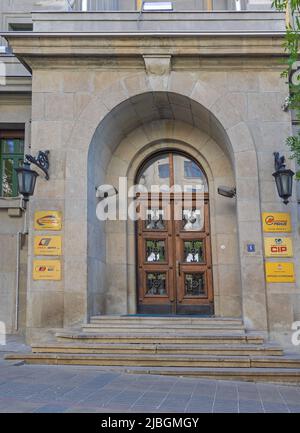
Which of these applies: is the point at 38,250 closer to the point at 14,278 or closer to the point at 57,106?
the point at 14,278

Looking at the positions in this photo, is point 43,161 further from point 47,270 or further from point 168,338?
point 168,338

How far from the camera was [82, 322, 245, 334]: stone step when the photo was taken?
9.33 metres

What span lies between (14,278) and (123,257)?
9.52 feet

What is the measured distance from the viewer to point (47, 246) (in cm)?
1005

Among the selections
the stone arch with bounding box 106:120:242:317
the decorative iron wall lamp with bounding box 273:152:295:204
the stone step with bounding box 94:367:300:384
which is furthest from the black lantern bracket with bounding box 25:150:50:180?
the decorative iron wall lamp with bounding box 273:152:295:204

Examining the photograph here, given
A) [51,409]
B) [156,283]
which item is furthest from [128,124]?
[51,409]

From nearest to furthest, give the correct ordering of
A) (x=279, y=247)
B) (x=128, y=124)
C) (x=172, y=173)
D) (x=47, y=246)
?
(x=279, y=247) < (x=47, y=246) < (x=128, y=124) < (x=172, y=173)

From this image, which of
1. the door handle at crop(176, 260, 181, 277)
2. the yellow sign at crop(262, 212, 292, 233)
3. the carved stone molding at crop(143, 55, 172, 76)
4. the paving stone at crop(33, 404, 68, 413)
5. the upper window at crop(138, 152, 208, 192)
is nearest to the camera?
the paving stone at crop(33, 404, 68, 413)

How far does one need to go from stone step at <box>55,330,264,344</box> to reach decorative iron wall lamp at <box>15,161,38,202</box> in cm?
313

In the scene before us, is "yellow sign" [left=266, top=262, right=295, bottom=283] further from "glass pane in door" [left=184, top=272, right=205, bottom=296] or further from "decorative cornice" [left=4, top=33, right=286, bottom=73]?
"decorative cornice" [left=4, top=33, right=286, bottom=73]

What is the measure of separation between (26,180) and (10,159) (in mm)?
3551

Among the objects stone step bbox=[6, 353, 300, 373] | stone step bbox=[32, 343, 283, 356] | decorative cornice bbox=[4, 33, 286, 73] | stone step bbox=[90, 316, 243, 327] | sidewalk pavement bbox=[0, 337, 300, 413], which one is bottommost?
sidewalk pavement bbox=[0, 337, 300, 413]

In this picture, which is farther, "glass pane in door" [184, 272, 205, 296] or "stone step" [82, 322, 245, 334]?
"glass pane in door" [184, 272, 205, 296]
